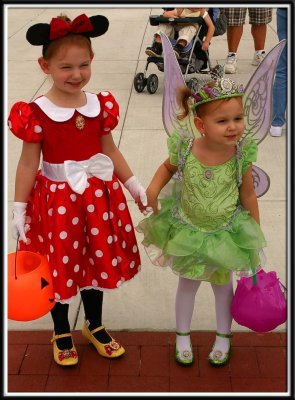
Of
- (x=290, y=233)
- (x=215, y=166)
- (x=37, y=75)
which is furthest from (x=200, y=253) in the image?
(x=37, y=75)

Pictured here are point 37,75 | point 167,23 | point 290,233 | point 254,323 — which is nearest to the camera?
point 254,323

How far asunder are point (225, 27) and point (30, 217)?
15.8ft

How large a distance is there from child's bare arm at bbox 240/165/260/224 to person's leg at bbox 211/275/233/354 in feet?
1.32

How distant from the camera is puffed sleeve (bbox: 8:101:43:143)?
8.99ft

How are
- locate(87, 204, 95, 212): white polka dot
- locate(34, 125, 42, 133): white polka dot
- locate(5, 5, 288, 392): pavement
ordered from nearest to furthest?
locate(34, 125, 42, 133): white polka dot → locate(87, 204, 95, 212): white polka dot → locate(5, 5, 288, 392): pavement

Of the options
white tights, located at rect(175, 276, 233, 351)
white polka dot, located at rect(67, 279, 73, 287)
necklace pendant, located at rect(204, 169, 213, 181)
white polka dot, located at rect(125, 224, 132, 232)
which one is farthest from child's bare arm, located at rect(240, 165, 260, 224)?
white polka dot, located at rect(67, 279, 73, 287)

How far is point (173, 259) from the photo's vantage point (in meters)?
2.91

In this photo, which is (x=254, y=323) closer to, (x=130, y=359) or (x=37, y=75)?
(x=130, y=359)

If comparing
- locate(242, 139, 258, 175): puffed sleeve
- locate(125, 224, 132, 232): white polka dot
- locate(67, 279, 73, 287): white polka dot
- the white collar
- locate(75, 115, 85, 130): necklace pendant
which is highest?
the white collar

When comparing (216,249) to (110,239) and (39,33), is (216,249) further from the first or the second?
(39,33)

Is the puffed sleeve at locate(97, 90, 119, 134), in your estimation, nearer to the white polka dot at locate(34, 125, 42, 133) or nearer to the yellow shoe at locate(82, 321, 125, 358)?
the white polka dot at locate(34, 125, 42, 133)

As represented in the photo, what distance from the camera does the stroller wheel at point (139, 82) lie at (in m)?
6.83

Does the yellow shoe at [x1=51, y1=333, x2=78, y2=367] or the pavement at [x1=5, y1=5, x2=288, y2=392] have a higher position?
the pavement at [x1=5, y1=5, x2=288, y2=392]

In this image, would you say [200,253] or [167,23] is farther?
[167,23]
